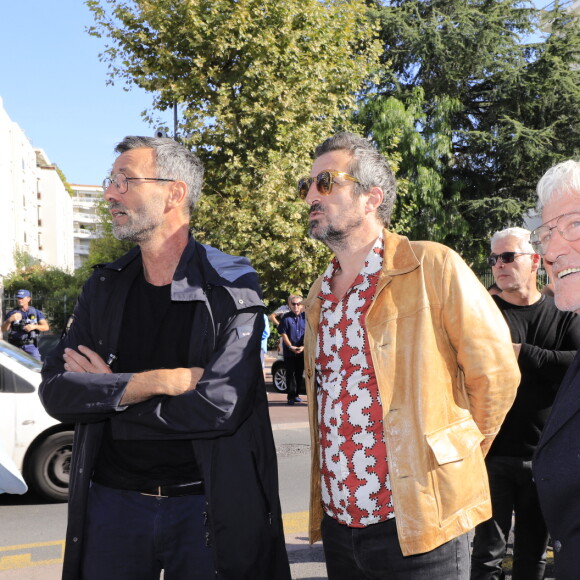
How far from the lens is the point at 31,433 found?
6.24 metres

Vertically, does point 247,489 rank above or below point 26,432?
above

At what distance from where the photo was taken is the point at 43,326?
1260 cm

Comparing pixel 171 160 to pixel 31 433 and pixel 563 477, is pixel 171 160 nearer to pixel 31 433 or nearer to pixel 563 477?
pixel 563 477

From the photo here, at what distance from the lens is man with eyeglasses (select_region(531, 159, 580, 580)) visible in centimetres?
167

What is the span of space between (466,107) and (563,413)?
2855cm

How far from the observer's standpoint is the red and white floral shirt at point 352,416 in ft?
7.43

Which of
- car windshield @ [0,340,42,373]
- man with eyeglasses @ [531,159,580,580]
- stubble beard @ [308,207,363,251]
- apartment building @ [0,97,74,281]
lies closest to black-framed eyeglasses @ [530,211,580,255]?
man with eyeglasses @ [531,159,580,580]

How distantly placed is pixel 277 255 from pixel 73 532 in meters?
15.7

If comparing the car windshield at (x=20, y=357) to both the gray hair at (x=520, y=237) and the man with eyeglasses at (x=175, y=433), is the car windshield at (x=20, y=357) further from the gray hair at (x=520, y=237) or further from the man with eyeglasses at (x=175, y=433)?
the gray hair at (x=520, y=237)

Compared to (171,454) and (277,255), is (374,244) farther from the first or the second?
(277,255)

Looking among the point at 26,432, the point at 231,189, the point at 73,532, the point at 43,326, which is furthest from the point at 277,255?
the point at 73,532

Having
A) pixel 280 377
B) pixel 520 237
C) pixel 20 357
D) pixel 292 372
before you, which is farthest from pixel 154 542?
pixel 280 377

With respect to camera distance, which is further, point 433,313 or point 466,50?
point 466,50

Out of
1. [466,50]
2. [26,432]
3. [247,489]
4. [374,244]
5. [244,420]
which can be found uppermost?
[466,50]
